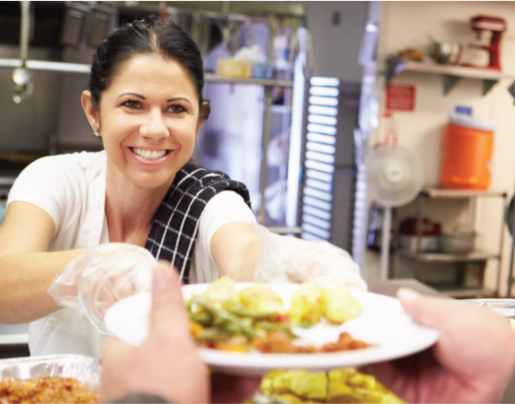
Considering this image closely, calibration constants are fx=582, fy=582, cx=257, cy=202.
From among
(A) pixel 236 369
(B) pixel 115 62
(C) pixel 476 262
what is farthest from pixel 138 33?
(C) pixel 476 262

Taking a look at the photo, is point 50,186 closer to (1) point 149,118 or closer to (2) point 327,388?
(1) point 149,118

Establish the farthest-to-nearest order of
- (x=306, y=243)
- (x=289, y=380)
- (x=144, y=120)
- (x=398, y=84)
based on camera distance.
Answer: (x=398, y=84)
(x=144, y=120)
(x=306, y=243)
(x=289, y=380)

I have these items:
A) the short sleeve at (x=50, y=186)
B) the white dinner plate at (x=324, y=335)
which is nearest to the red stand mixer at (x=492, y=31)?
the short sleeve at (x=50, y=186)

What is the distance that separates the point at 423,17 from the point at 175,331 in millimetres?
5202

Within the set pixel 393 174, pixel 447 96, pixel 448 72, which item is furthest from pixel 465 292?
pixel 448 72

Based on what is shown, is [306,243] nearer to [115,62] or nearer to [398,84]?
[115,62]

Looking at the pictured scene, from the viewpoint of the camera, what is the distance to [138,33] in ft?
5.19

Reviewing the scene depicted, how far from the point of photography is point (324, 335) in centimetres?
88

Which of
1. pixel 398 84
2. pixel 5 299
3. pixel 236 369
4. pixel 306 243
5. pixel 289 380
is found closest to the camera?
pixel 236 369

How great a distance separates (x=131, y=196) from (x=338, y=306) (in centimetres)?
96

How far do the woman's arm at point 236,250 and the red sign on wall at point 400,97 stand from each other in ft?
13.3

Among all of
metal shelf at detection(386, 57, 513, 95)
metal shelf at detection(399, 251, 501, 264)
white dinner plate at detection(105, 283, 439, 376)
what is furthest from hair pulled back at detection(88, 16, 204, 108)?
metal shelf at detection(399, 251, 501, 264)

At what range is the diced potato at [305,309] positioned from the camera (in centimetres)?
90

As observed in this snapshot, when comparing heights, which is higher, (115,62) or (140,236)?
(115,62)
